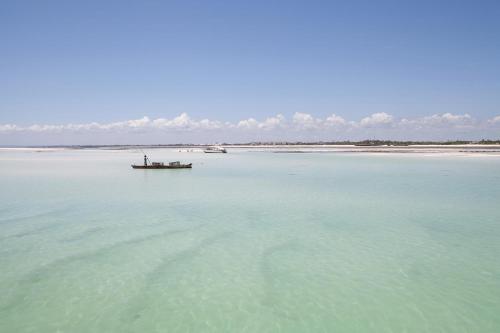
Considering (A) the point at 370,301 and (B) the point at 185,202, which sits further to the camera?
(B) the point at 185,202

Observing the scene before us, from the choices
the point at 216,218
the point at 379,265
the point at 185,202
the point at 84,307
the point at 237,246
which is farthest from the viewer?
the point at 185,202

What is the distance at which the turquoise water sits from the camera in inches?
286

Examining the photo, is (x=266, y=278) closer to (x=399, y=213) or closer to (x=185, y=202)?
(x=399, y=213)

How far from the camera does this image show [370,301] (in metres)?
7.93

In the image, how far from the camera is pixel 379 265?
10.0 m

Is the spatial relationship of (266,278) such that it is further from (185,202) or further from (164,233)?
(185,202)

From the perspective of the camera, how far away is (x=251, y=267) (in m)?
10.0

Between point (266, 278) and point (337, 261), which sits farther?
point (337, 261)

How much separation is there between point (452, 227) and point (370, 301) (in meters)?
8.38

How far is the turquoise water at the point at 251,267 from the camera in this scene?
7.27 m

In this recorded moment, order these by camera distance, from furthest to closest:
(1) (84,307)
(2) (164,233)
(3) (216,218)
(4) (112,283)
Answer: (3) (216,218), (2) (164,233), (4) (112,283), (1) (84,307)

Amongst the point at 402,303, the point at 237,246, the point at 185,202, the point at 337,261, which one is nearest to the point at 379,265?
the point at 337,261

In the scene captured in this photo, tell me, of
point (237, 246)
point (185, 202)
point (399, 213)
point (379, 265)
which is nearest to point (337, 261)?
point (379, 265)

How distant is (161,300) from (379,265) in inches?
242
